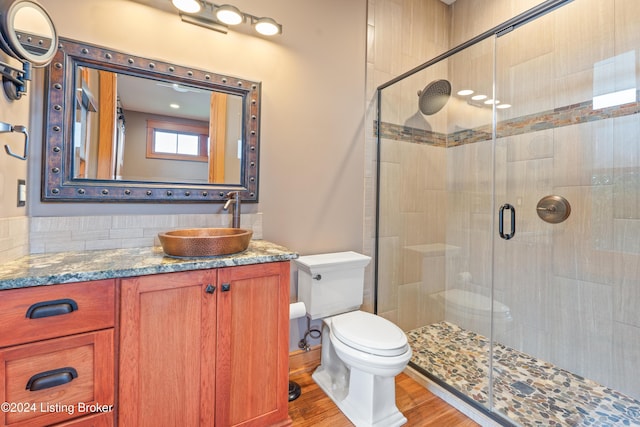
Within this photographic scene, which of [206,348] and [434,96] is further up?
[434,96]

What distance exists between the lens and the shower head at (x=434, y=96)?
2219 millimetres

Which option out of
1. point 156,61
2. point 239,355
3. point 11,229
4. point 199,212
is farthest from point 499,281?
point 11,229

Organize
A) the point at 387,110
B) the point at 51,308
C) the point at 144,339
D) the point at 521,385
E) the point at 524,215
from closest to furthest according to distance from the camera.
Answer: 1. the point at 51,308
2. the point at 144,339
3. the point at 521,385
4. the point at 524,215
5. the point at 387,110

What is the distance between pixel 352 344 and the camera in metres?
1.47

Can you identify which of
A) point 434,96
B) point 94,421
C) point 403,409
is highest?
point 434,96

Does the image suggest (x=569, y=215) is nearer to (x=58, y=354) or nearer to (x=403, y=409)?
(x=403, y=409)

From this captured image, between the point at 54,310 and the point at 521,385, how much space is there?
7.82 feet

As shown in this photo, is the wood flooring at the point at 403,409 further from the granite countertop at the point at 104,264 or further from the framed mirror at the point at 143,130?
the framed mirror at the point at 143,130

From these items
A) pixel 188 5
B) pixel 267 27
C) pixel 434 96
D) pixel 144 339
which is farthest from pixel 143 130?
pixel 434 96

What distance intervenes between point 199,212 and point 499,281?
2224 millimetres

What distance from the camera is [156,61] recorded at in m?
1.51

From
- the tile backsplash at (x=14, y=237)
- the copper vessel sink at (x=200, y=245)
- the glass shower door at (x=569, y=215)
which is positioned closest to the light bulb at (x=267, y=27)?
the copper vessel sink at (x=200, y=245)

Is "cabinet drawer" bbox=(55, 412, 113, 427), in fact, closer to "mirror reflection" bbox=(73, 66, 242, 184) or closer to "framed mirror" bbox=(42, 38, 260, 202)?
"framed mirror" bbox=(42, 38, 260, 202)

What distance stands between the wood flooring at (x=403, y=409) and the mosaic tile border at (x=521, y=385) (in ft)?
0.46
